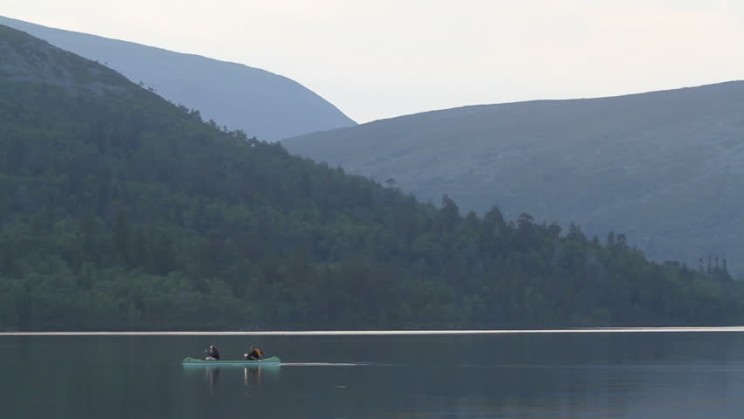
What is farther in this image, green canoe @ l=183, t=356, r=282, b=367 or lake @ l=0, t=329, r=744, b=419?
green canoe @ l=183, t=356, r=282, b=367

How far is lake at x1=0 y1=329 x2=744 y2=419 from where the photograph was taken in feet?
345

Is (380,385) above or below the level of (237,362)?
below

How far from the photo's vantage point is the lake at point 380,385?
4139 inches

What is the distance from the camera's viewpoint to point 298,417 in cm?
10025

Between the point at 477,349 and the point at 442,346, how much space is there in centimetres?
1145

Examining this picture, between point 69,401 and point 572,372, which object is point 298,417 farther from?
point 572,372

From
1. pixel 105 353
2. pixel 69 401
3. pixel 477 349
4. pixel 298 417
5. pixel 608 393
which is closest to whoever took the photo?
pixel 298 417

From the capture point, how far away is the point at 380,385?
126 metres

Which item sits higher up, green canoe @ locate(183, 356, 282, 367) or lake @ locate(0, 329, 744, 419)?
green canoe @ locate(183, 356, 282, 367)

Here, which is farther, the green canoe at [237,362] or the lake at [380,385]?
the green canoe at [237,362]

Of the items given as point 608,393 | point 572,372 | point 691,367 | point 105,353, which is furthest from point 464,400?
point 105,353

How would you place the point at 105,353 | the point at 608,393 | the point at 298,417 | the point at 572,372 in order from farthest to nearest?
the point at 105,353 < the point at 572,372 < the point at 608,393 < the point at 298,417

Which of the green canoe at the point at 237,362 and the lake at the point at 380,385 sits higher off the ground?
the green canoe at the point at 237,362

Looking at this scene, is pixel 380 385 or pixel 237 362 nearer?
pixel 380 385
